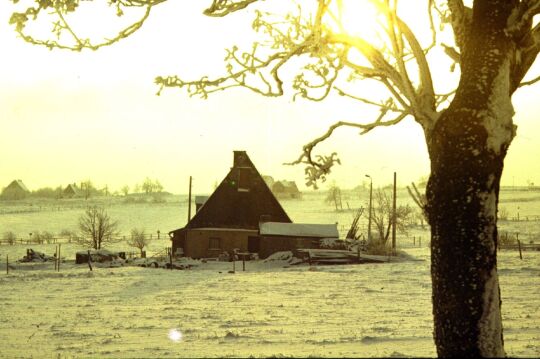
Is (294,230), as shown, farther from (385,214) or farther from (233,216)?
(385,214)

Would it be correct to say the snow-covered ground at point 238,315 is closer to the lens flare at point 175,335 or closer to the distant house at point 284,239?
the lens flare at point 175,335

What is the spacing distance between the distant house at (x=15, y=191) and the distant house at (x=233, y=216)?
118m

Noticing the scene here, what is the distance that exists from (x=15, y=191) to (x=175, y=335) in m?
152

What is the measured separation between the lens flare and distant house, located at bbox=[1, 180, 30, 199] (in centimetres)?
14681

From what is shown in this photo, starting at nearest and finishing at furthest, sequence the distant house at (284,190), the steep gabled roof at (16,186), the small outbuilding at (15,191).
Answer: the distant house at (284,190) → the small outbuilding at (15,191) → the steep gabled roof at (16,186)

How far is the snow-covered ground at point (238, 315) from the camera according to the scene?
1182 cm

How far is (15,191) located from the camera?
15112cm

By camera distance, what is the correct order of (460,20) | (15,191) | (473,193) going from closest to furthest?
(473,193) → (460,20) → (15,191)

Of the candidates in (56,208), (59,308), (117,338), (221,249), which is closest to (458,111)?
(117,338)

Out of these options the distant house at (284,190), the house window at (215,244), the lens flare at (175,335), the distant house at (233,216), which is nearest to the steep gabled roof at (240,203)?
the distant house at (233,216)

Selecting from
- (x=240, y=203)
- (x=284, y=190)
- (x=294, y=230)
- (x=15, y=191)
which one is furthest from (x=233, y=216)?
(x=15, y=191)

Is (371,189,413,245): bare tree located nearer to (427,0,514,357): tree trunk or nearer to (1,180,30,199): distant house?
(427,0,514,357): tree trunk

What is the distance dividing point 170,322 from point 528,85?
11.2 m

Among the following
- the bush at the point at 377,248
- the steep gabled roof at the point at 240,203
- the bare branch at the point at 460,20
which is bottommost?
the bush at the point at 377,248
